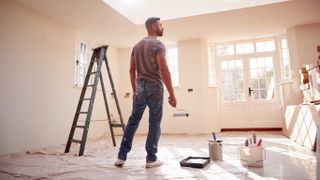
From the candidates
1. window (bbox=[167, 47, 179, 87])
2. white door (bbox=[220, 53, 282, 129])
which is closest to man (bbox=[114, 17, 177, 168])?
window (bbox=[167, 47, 179, 87])

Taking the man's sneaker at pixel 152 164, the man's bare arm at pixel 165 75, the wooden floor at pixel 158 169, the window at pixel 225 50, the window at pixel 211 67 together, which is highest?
the window at pixel 225 50

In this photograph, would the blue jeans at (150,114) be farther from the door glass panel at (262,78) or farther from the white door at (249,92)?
the door glass panel at (262,78)

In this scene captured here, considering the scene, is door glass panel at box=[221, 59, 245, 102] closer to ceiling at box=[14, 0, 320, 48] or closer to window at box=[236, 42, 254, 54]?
window at box=[236, 42, 254, 54]

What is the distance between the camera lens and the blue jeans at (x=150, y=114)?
213 centimetres

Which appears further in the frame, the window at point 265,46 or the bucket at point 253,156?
the window at point 265,46

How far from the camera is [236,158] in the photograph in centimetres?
248

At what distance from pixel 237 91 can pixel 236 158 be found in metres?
3.97

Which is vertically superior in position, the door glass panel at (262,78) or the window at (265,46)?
the window at (265,46)

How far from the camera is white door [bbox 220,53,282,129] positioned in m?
Result: 5.87

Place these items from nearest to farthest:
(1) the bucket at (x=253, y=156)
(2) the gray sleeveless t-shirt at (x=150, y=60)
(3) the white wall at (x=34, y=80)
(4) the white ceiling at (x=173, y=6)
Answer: (1) the bucket at (x=253, y=156) < (2) the gray sleeveless t-shirt at (x=150, y=60) < (3) the white wall at (x=34, y=80) < (4) the white ceiling at (x=173, y=6)

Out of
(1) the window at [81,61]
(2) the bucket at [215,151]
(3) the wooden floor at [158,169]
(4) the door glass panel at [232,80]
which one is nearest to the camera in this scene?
(3) the wooden floor at [158,169]

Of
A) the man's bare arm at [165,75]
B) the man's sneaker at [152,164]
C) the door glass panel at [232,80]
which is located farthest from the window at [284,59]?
the man's sneaker at [152,164]

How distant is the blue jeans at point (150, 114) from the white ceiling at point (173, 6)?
6.64 ft

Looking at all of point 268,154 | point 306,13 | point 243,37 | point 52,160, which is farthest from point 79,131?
point 306,13
